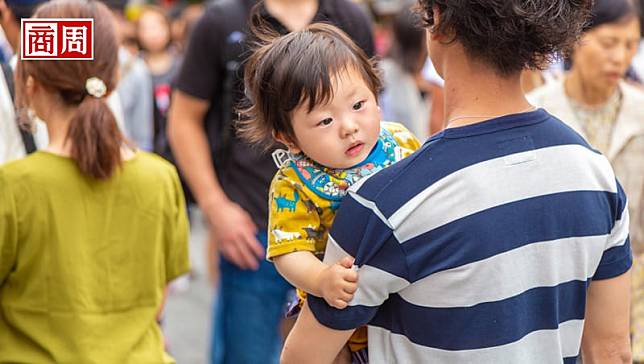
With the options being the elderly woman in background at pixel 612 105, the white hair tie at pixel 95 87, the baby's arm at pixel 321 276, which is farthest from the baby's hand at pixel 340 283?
the elderly woman in background at pixel 612 105

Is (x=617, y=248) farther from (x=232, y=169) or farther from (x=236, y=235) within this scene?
(x=232, y=169)

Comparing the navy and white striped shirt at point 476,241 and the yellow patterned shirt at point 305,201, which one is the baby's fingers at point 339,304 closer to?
the navy and white striped shirt at point 476,241

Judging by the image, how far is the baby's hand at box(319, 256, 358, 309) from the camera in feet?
6.18

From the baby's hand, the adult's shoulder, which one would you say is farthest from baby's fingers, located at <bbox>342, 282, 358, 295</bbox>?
the adult's shoulder

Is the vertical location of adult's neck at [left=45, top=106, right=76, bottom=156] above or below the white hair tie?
below

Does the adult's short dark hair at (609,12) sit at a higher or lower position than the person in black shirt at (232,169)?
higher

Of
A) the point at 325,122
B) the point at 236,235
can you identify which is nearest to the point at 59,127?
the point at 325,122

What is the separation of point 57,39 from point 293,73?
1010 mm

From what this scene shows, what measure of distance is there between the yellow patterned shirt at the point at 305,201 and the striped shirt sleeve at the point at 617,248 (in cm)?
52

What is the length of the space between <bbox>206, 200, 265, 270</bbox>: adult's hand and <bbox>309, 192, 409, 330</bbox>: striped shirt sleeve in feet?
5.75

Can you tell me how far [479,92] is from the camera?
6.42 ft

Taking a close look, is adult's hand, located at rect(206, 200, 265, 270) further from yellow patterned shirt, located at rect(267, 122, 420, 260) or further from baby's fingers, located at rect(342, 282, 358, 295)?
baby's fingers, located at rect(342, 282, 358, 295)

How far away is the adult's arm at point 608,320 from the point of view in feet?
6.82

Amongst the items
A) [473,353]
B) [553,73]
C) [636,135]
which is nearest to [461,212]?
[473,353]
